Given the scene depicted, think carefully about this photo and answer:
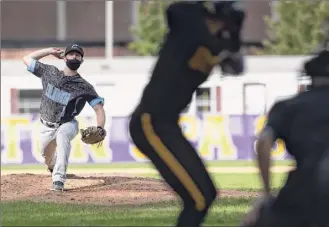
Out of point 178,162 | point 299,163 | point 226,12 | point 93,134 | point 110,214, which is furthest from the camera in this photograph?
point 93,134

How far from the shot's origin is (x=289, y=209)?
232 inches

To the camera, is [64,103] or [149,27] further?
[149,27]

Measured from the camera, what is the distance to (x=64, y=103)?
12.6 meters

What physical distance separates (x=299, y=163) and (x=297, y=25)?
34657 mm

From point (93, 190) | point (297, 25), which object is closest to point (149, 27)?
point (297, 25)

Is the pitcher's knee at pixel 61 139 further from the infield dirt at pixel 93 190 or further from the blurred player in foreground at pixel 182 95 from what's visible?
the blurred player in foreground at pixel 182 95

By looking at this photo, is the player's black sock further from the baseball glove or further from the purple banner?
the purple banner

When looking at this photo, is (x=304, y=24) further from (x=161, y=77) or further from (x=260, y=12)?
(x=161, y=77)

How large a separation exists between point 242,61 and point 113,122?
59.1 feet

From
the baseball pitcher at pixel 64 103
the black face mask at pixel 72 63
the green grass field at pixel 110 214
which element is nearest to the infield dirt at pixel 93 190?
the baseball pitcher at pixel 64 103

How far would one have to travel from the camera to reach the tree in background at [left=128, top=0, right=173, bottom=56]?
4186 cm

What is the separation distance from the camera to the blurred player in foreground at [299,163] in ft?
19.3

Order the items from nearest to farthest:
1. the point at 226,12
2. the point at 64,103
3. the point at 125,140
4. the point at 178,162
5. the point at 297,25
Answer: the point at 178,162 < the point at 226,12 < the point at 64,103 < the point at 125,140 < the point at 297,25

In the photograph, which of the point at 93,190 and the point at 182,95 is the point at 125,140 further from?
the point at 182,95
